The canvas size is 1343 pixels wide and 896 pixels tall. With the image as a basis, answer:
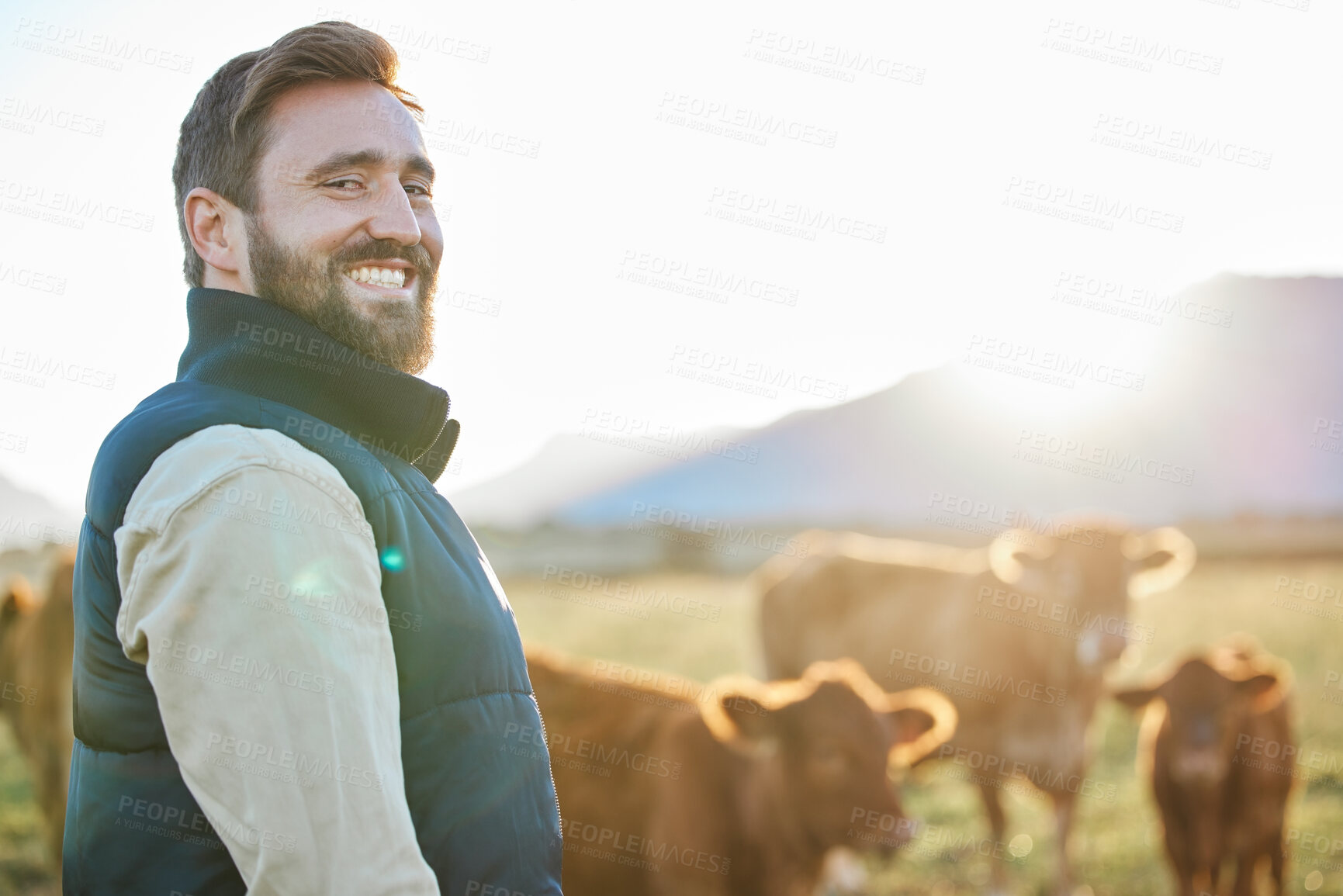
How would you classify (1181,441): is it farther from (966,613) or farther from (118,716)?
(118,716)

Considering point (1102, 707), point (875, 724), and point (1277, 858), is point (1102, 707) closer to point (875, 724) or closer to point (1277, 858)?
point (1277, 858)

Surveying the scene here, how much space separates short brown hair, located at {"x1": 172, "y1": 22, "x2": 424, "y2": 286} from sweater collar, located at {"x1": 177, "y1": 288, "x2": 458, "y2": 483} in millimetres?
237

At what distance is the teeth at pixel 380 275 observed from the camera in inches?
62.7

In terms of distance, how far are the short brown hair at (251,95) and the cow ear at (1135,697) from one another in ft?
22.3

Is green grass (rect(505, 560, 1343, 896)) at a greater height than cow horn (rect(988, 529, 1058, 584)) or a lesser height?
lesser

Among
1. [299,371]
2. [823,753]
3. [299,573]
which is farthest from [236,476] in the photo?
[823,753]

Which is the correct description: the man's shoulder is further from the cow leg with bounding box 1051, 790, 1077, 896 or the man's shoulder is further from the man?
the cow leg with bounding box 1051, 790, 1077, 896

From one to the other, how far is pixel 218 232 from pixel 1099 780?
32.0 ft

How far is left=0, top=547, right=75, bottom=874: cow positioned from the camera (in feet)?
18.3

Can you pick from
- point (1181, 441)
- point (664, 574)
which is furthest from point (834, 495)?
point (664, 574)

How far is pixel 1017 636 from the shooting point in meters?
7.70

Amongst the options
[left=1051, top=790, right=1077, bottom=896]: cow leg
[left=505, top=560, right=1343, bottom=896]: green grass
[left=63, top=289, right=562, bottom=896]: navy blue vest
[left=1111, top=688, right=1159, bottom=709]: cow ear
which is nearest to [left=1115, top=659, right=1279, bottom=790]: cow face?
[left=1111, top=688, right=1159, bottom=709]: cow ear

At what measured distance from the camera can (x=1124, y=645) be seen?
689 cm

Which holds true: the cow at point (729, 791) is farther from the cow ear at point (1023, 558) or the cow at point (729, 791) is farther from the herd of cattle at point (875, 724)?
the cow ear at point (1023, 558)
